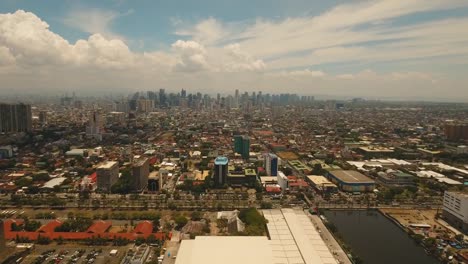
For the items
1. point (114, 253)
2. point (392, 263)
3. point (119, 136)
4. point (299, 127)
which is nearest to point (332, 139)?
point (299, 127)

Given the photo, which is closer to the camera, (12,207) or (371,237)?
(371,237)

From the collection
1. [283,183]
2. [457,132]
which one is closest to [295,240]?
[283,183]

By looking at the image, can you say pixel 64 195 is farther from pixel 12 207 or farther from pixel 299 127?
pixel 299 127

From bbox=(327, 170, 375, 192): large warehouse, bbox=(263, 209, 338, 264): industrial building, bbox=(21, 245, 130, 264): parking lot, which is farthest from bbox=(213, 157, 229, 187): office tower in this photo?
bbox=(21, 245, 130, 264): parking lot

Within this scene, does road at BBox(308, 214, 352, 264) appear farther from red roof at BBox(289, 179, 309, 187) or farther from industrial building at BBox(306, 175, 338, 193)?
red roof at BBox(289, 179, 309, 187)

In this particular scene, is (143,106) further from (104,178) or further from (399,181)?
(399,181)

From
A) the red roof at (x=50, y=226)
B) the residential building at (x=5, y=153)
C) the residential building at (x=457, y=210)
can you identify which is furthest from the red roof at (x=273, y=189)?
the residential building at (x=5, y=153)
